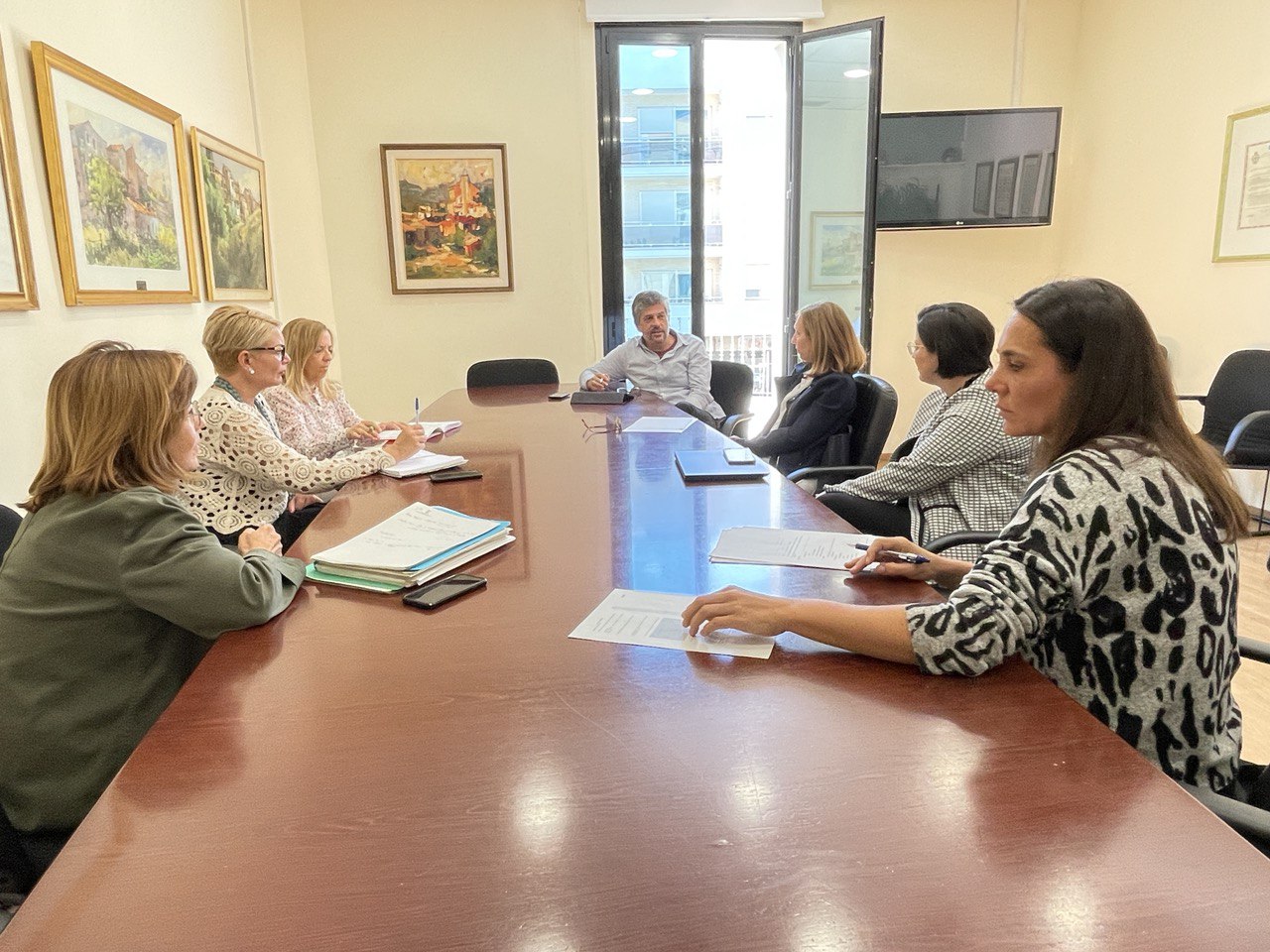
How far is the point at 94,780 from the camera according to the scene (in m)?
1.13

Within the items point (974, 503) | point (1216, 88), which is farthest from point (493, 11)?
point (974, 503)

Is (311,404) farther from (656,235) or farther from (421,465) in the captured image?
(656,235)

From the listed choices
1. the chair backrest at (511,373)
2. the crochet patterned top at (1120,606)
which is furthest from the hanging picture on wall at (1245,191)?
the crochet patterned top at (1120,606)

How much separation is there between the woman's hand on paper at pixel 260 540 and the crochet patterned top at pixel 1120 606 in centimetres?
113

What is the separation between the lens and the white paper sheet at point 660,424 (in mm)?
2907

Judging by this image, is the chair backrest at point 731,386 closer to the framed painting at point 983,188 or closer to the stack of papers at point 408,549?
the framed painting at point 983,188

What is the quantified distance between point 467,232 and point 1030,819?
5048 mm

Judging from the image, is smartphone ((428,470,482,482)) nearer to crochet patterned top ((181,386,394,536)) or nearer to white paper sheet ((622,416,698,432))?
crochet patterned top ((181,386,394,536))

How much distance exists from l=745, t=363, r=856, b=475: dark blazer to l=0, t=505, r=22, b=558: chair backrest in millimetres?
2199

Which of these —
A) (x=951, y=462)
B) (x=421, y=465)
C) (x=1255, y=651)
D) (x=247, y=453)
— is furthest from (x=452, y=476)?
(x=1255, y=651)

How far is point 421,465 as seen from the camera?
226 centimetres

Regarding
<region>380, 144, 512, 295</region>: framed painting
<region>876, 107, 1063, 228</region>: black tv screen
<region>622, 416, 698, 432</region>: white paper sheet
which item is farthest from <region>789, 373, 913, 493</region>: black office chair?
<region>380, 144, 512, 295</region>: framed painting

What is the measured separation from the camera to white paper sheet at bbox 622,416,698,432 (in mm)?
2907

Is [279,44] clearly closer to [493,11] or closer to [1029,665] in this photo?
[493,11]
